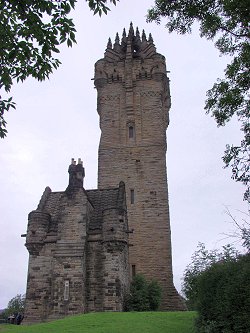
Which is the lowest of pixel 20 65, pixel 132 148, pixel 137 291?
pixel 137 291

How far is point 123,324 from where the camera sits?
1723 cm

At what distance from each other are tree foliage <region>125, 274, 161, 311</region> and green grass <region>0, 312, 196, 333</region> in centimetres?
478

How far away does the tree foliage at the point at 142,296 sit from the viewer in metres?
24.1

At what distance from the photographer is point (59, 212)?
25.1 m

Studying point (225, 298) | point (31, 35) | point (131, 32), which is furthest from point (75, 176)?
point (131, 32)

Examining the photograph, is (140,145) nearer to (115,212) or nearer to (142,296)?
(115,212)

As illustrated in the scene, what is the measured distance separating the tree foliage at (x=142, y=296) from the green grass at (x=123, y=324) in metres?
4.78

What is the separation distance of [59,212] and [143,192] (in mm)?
9678

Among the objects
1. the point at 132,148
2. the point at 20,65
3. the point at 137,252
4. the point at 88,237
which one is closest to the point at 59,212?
the point at 88,237

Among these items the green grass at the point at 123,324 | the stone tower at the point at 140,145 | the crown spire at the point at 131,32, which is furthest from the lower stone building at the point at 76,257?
the crown spire at the point at 131,32

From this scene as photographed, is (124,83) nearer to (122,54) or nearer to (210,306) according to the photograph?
(122,54)

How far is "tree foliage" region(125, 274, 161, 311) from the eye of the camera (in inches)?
948

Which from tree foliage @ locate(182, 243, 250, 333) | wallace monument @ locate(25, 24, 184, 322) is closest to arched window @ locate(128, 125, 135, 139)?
wallace monument @ locate(25, 24, 184, 322)

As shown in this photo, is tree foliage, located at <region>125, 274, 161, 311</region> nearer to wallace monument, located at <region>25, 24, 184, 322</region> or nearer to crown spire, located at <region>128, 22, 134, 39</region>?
wallace monument, located at <region>25, 24, 184, 322</region>
